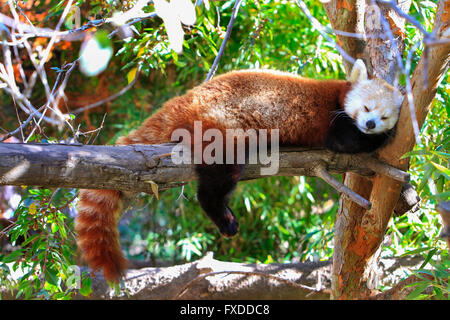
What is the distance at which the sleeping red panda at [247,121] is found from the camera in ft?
8.07

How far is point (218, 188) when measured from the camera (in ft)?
8.29

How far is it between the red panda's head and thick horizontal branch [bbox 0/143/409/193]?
332 millimetres

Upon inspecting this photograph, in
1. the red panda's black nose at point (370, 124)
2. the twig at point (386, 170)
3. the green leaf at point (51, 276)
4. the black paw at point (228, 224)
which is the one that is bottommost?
the green leaf at point (51, 276)

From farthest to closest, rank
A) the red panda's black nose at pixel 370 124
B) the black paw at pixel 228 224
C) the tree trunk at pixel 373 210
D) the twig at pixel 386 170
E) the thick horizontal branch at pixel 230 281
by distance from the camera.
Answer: the thick horizontal branch at pixel 230 281
the black paw at pixel 228 224
the red panda's black nose at pixel 370 124
the twig at pixel 386 170
the tree trunk at pixel 373 210

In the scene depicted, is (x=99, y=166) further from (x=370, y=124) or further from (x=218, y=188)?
(x=370, y=124)

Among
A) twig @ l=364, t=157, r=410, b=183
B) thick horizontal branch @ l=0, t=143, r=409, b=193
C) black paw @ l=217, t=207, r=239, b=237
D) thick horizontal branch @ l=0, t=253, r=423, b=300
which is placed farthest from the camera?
thick horizontal branch @ l=0, t=253, r=423, b=300

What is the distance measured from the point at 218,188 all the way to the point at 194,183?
3.23 ft

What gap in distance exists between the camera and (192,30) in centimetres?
341

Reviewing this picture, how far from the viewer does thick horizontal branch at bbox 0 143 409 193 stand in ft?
5.81

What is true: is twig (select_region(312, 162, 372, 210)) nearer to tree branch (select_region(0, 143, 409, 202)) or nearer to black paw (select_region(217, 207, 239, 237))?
tree branch (select_region(0, 143, 409, 202))

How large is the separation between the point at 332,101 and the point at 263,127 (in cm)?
55

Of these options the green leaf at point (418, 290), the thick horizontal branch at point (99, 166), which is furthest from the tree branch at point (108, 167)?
the green leaf at point (418, 290)


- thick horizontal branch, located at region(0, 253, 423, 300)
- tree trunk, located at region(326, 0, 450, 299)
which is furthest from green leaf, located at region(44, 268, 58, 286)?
tree trunk, located at region(326, 0, 450, 299)

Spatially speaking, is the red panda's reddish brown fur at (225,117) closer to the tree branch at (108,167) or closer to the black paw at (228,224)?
the tree branch at (108,167)
